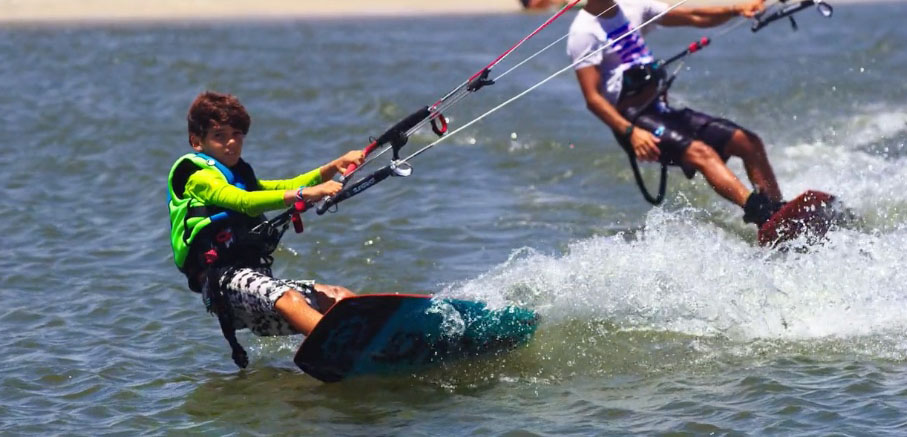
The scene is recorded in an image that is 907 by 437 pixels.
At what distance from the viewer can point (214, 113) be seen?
6520 millimetres

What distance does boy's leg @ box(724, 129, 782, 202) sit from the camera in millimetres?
8883

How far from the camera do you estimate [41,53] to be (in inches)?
888

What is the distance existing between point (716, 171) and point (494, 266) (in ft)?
5.40

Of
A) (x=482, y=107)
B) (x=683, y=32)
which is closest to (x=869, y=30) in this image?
(x=683, y=32)

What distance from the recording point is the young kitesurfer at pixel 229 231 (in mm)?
6508

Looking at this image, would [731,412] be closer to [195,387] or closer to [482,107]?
[195,387]

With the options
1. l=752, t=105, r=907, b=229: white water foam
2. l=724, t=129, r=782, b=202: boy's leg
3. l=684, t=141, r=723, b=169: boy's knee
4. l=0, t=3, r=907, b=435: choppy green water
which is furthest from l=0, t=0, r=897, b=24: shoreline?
l=724, t=129, r=782, b=202: boy's leg

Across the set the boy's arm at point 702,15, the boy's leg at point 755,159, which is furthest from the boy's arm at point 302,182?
the boy's arm at point 702,15

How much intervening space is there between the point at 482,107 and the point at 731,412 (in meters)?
10.1

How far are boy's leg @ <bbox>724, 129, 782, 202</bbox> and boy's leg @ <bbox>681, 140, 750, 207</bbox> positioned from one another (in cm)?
11

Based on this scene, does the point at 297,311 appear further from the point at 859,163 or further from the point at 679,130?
the point at 859,163

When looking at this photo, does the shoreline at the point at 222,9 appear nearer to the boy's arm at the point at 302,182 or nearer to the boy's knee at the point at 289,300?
the boy's arm at the point at 302,182

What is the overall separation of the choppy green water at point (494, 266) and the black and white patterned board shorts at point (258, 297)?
15.5 inches

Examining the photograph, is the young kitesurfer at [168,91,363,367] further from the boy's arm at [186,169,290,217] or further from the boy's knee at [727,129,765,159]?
the boy's knee at [727,129,765,159]
